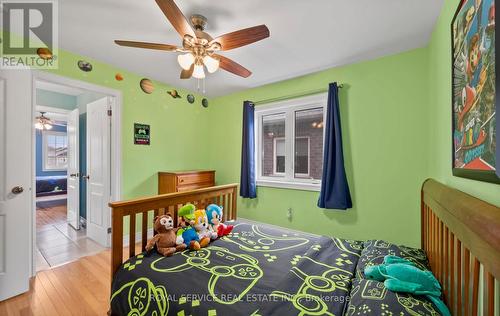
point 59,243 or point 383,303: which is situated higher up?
point 383,303

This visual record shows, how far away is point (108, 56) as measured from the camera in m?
2.52

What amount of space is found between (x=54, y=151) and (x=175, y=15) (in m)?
7.59

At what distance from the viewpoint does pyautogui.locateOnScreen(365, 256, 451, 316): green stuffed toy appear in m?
1.01

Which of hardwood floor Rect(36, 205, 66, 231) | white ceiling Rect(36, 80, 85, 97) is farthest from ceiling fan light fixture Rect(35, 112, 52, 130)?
hardwood floor Rect(36, 205, 66, 231)

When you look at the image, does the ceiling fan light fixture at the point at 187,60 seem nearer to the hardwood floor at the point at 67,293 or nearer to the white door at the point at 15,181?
the white door at the point at 15,181

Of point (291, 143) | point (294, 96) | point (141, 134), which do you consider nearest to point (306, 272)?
point (291, 143)

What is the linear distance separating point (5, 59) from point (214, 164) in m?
2.83

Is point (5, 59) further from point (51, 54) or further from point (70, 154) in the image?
point (70, 154)

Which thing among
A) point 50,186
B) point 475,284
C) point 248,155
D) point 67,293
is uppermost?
point 248,155

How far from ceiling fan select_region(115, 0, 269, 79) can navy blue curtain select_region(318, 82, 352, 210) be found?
1363 millimetres

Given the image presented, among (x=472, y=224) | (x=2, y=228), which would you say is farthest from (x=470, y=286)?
(x=2, y=228)

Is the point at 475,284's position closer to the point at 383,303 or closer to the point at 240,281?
the point at 383,303

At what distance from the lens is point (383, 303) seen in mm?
940

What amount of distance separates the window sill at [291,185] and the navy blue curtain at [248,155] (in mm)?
173
